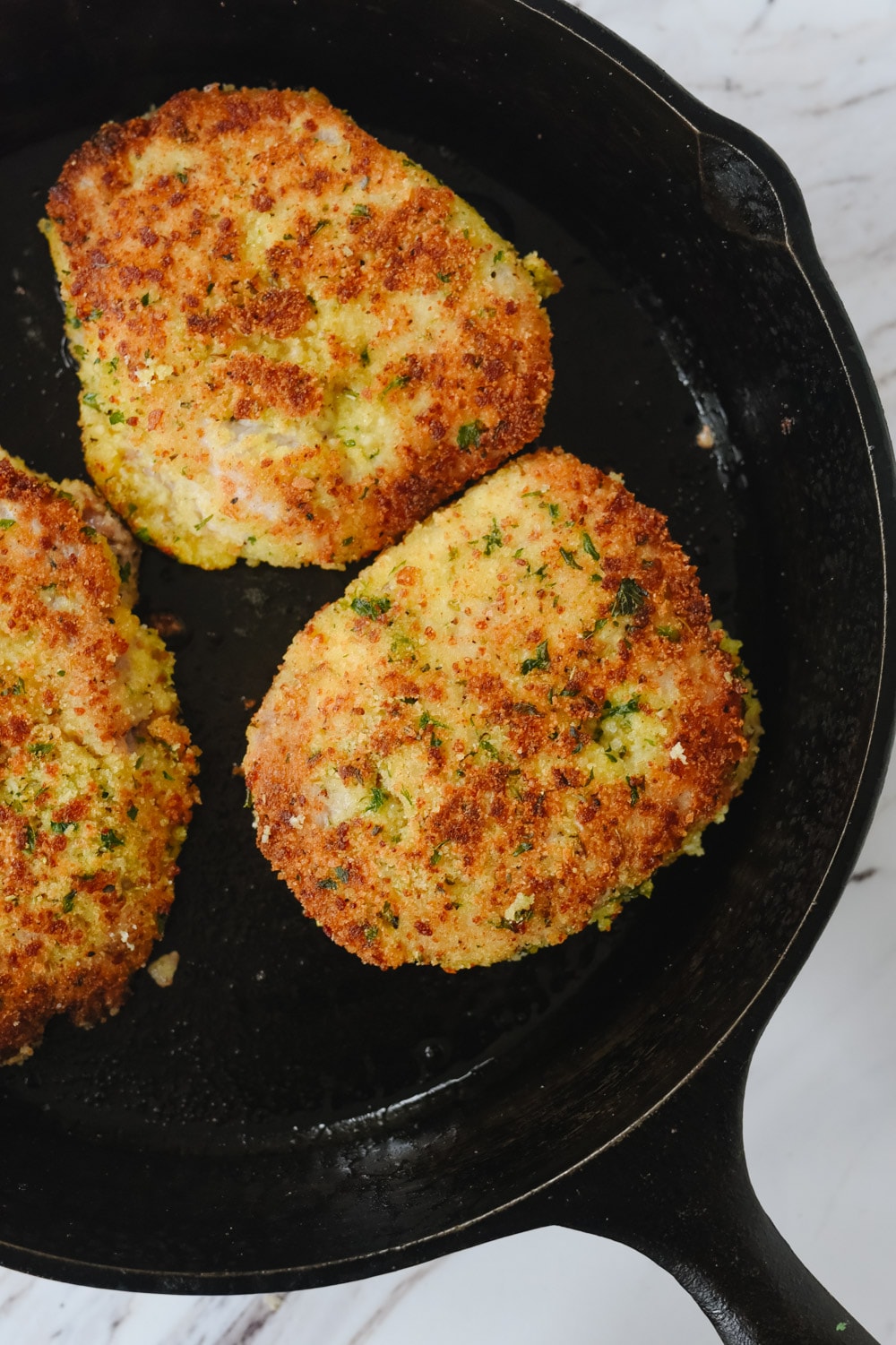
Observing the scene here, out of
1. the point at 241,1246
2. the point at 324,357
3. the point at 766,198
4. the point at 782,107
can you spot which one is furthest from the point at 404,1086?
the point at 782,107

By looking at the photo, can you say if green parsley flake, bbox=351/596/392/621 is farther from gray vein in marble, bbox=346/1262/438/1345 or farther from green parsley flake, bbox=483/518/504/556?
gray vein in marble, bbox=346/1262/438/1345

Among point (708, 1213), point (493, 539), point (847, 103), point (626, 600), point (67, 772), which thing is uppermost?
point (847, 103)

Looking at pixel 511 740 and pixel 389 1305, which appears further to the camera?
pixel 389 1305

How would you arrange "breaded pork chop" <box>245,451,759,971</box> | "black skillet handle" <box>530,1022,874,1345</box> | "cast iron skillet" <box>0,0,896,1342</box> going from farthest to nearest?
"cast iron skillet" <box>0,0,896,1342</box> → "breaded pork chop" <box>245,451,759,971</box> → "black skillet handle" <box>530,1022,874,1345</box>

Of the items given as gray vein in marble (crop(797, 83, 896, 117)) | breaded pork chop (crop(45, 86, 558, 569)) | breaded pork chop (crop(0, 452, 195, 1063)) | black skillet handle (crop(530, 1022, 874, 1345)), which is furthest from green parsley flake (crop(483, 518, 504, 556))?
gray vein in marble (crop(797, 83, 896, 117))

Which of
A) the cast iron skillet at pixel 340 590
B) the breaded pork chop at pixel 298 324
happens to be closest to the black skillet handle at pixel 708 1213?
the cast iron skillet at pixel 340 590

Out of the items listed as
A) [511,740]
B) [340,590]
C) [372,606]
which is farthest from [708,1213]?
[340,590]

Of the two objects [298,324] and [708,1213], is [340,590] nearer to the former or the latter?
[298,324]
